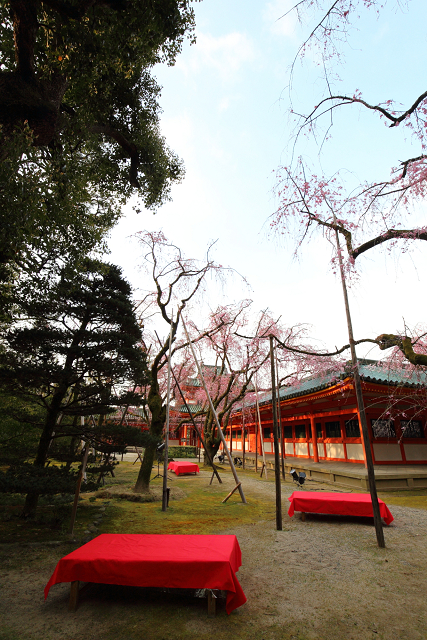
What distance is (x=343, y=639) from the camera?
2896mm

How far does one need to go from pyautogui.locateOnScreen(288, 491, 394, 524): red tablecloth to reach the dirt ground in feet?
3.09

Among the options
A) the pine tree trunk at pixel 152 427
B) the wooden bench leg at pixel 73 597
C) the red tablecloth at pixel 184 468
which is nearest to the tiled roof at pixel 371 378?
the red tablecloth at pixel 184 468

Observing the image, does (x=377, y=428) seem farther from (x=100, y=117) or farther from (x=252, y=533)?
(x=100, y=117)

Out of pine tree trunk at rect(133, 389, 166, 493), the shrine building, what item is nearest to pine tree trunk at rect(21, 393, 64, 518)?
pine tree trunk at rect(133, 389, 166, 493)

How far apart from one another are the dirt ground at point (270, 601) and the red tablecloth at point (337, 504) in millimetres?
941

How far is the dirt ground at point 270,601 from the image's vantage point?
3.04m

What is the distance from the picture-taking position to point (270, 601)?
11.8 feet

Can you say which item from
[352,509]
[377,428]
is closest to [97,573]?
[352,509]

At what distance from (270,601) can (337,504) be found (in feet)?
13.2

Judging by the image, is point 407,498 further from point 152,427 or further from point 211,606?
point 211,606

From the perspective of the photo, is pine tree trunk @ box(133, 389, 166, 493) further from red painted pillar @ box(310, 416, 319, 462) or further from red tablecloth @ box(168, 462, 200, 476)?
red painted pillar @ box(310, 416, 319, 462)

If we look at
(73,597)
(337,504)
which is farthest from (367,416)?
(73,597)

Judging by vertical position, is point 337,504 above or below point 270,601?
above

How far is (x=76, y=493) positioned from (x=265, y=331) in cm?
1265
